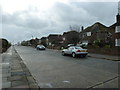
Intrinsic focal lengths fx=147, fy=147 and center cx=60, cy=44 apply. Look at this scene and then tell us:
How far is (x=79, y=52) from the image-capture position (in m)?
19.0

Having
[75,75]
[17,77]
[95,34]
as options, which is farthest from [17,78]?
[95,34]

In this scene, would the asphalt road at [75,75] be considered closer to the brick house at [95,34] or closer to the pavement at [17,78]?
the pavement at [17,78]

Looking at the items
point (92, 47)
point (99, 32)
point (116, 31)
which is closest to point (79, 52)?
point (92, 47)

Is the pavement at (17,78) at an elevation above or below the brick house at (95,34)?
below

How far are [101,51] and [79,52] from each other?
19.6 feet

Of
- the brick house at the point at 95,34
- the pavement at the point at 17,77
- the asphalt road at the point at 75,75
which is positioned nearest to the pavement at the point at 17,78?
the pavement at the point at 17,77

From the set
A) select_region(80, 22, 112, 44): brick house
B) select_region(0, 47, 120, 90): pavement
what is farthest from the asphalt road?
select_region(80, 22, 112, 44): brick house

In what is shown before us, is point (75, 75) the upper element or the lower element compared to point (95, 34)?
lower

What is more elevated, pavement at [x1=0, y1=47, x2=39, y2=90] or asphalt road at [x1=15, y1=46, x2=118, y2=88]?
pavement at [x1=0, y1=47, x2=39, y2=90]

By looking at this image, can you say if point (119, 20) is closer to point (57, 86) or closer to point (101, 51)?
point (101, 51)

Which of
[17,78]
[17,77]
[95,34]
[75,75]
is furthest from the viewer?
[95,34]

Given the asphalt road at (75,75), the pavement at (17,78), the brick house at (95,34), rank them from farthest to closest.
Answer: the brick house at (95,34) → the asphalt road at (75,75) → the pavement at (17,78)

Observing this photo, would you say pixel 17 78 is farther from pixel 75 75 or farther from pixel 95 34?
pixel 95 34

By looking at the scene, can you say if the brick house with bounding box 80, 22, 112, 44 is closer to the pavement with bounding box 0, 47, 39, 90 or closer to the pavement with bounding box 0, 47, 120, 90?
the pavement with bounding box 0, 47, 120, 90
